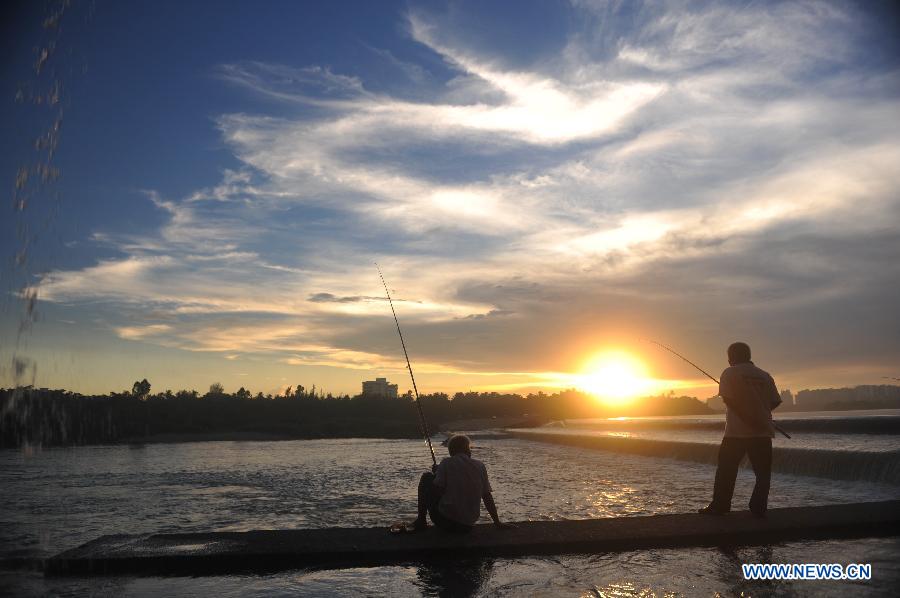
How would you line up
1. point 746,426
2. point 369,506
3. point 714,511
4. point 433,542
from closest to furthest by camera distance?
1. point 433,542
2. point 746,426
3. point 714,511
4. point 369,506

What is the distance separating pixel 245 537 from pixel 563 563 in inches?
140

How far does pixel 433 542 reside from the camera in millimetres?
6707

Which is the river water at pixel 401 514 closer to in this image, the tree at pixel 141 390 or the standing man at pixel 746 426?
the standing man at pixel 746 426

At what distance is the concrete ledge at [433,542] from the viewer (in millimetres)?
6465

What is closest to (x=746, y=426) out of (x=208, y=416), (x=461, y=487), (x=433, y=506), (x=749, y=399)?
(x=749, y=399)

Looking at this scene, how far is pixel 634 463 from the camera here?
24953 mm

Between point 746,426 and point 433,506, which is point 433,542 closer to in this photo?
point 433,506

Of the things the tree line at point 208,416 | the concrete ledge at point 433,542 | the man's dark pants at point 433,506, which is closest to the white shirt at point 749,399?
the concrete ledge at point 433,542

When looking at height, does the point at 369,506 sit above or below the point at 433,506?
below

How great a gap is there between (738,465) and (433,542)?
3757 millimetres

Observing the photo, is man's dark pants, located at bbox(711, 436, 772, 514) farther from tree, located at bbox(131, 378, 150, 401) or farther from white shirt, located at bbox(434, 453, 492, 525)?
tree, located at bbox(131, 378, 150, 401)

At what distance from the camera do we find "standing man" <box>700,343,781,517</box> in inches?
304

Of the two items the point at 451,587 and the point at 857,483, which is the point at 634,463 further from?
the point at 451,587

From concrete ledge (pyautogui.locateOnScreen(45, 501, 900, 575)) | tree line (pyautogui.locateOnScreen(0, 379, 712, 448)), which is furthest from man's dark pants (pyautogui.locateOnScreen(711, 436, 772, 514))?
tree line (pyautogui.locateOnScreen(0, 379, 712, 448))
